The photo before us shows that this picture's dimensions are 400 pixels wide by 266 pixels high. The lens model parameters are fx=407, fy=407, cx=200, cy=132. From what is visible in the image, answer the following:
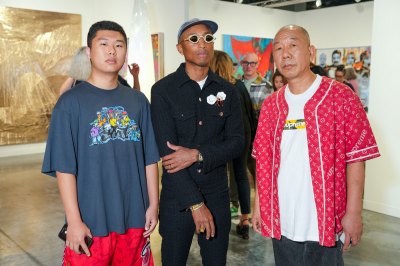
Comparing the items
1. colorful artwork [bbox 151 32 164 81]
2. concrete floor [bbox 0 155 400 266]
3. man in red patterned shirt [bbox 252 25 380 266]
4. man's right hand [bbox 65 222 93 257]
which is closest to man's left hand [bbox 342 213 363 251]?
man in red patterned shirt [bbox 252 25 380 266]

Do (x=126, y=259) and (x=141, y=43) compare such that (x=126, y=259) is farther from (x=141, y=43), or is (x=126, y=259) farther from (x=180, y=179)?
(x=141, y=43)

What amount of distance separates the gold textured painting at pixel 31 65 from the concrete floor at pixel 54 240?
309 cm

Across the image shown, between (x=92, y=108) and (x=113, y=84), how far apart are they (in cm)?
16

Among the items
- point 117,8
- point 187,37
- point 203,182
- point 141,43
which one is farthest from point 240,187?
point 117,8

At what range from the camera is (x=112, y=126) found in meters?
1.80

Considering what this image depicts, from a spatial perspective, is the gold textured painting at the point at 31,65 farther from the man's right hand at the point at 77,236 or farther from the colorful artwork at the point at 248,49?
the man's right hand at the point at 77,236

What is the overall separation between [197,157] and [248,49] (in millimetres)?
8226

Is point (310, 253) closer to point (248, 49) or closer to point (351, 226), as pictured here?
point (351, 226)

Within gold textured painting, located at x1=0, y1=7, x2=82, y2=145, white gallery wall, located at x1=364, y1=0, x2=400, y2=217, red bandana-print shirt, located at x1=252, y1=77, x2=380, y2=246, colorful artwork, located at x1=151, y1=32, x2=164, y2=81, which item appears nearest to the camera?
red bandana-print shirt, located at x1=252, y1=77, x2=380, y2=246

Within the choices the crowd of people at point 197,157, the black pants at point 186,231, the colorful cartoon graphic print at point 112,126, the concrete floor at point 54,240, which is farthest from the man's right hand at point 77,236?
the concrete floor at point 54,240

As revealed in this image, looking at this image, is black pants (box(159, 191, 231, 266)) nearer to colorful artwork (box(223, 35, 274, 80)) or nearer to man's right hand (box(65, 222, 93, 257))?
man's right hand (box(65, 222, 93, 257))

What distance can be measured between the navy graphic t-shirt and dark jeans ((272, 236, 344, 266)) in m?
0.70

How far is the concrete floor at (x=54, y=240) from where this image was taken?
344 centimetres

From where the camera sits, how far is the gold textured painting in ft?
26.9
